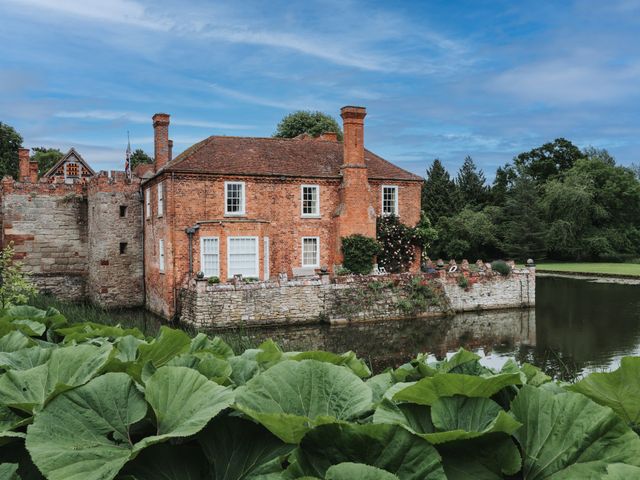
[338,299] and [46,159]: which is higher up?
[46,159]

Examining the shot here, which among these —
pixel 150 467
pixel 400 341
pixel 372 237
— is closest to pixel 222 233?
pixel 372 237

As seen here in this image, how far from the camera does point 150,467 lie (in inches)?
63.9

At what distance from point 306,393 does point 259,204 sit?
2557 centimetres

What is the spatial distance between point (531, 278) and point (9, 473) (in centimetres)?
2958

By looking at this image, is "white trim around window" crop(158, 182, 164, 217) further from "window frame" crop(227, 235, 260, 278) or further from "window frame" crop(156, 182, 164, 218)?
"window frame" crop(227, 235, 260, 278)

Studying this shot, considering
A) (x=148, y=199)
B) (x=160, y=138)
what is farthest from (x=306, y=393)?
(x=160, y=138)

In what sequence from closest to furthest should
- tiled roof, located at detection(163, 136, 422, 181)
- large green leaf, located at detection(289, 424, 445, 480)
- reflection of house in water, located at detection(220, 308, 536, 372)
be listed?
large green leaf, located at detection(289, 424, 445, 480) < reflection of house in water, located at detection(220, 308, 536, 372) < tiled roof, located at detection(163, 136, 422, 181)

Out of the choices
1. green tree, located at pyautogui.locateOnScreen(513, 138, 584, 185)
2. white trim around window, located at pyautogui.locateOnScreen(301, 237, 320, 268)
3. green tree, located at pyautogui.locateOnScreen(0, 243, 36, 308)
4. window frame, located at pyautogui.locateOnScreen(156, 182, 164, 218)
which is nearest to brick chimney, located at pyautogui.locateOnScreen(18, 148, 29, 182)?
window frame, located at pyautogui.locateOnScreen(156, 182, 164, 218)

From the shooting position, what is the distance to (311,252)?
28.4 m

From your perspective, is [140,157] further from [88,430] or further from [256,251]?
[88,430]

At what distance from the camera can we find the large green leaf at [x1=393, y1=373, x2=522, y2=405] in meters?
1.66

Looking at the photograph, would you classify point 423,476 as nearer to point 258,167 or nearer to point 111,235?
point 258,167

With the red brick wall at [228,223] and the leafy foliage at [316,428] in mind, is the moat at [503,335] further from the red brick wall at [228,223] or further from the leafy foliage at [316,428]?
the leafy foliage at [316,428]

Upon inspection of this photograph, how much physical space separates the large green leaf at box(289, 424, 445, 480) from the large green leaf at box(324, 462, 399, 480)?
0.15 metres
